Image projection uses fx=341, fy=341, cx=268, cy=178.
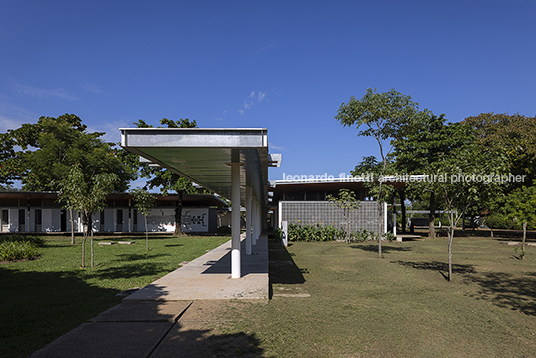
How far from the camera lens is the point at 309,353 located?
13.8 ft

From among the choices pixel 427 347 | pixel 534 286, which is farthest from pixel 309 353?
pixel 534 286

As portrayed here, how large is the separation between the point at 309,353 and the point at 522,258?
1468 centimetres

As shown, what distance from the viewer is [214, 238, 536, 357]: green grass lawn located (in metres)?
4.43

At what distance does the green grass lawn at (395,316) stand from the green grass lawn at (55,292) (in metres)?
2.49

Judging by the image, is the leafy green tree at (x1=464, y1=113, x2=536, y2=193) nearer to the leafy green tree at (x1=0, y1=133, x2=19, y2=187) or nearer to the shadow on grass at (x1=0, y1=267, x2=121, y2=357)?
the shadow on grass at (x1=0, y1=267, x2=121, y2=357)

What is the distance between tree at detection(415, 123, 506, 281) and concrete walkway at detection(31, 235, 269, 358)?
5.78 metres

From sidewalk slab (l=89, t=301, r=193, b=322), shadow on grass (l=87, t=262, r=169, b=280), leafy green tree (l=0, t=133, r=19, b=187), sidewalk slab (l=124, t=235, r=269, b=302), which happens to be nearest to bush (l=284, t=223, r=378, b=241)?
shadow on grass (l=87, t=262, r=169, b=280)

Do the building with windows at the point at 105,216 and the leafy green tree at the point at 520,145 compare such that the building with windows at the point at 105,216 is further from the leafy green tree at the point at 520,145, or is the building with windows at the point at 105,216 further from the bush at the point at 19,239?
the leafy green tree at the point at 520,145

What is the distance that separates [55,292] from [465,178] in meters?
10.6

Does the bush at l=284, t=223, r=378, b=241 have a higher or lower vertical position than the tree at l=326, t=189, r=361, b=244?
lower

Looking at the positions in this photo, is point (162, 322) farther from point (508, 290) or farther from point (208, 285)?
point (508, 290)

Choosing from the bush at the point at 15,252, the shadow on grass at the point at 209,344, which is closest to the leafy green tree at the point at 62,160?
the bush at the point at 15,252

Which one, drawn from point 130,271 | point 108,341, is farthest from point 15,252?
point 108,341

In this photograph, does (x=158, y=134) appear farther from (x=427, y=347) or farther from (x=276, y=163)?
(x=427, y=347)
